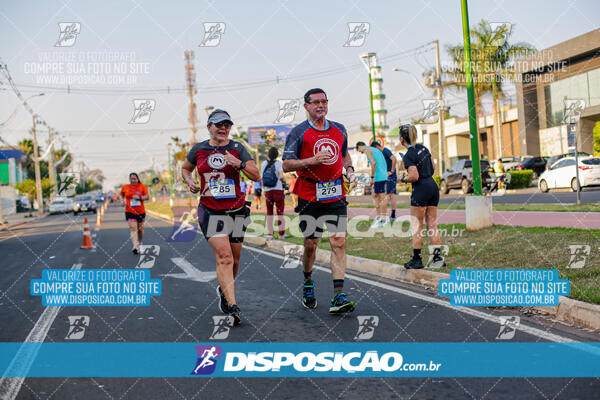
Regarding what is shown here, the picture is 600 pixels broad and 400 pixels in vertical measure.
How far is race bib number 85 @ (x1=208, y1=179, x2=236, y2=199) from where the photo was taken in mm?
5973

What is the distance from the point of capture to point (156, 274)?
375 inches

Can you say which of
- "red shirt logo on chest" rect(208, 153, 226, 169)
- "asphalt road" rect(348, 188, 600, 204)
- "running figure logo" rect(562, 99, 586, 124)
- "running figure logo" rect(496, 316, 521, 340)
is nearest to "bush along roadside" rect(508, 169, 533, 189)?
"asphalt road" rect(348, 188, 600, 204)

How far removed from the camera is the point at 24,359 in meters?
4.75

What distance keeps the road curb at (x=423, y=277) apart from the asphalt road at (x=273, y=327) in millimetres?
206

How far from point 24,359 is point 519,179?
98.8 ft

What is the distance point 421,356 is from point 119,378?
221cm

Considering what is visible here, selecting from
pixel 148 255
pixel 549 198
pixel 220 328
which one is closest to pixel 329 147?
pixel 220 328

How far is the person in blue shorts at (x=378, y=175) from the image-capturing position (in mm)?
12414

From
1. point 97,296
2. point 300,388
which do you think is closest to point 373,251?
point 97,296

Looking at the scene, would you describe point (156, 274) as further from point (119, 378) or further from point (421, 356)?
point (421, 356)

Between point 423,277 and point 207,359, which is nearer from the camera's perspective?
point 207,359

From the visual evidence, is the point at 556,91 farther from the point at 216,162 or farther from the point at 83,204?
the point at 216,162

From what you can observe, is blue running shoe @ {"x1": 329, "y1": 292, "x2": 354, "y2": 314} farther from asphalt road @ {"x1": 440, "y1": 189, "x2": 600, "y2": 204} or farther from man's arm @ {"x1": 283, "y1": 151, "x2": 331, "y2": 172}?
asphalt road @ {"x1": 440, "y1": 189, "x2": 600, "y2": 204}

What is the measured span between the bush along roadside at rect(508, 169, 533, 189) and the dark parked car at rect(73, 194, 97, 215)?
36705 millimetres
